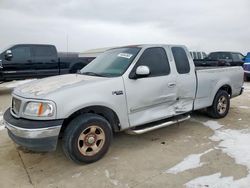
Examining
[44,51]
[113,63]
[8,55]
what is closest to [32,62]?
[44,51]

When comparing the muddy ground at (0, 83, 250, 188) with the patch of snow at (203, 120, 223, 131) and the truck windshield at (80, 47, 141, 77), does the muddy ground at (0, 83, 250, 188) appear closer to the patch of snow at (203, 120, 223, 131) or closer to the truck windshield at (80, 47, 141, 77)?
the patch of snow at (203, 120, 223, 131)

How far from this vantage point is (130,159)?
3.86m

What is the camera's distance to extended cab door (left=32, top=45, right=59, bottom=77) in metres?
11.0

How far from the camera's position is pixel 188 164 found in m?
3.64

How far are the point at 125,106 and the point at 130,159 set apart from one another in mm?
836

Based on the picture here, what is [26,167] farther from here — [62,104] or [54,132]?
[62,104]

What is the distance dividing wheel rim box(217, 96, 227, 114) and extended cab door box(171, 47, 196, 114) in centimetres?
119

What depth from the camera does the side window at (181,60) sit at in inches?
188

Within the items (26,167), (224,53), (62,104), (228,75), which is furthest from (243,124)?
(224,53)

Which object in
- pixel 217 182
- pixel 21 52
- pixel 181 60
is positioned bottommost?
pixel 217 182

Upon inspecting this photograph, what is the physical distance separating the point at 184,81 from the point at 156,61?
0.74 m

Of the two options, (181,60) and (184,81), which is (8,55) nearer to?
(181,60)

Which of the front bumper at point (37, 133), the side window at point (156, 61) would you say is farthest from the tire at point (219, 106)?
the front bumper at point (37, 133)

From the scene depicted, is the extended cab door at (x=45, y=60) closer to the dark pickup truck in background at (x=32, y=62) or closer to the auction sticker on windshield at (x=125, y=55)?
the dark pickup truck in background at (x=32, y=62)
